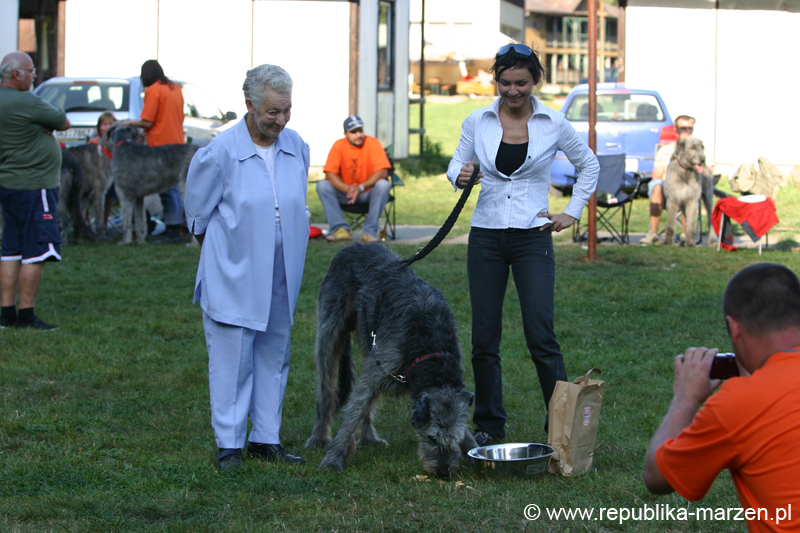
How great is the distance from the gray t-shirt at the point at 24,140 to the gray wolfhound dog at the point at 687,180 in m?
7.63

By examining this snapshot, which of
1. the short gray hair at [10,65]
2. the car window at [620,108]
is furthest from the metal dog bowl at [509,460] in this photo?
the car window at [620,108]

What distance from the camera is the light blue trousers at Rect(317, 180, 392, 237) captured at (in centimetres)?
1120

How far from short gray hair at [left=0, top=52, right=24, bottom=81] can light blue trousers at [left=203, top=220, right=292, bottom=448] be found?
153 inches

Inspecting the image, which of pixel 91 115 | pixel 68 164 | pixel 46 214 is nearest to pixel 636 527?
pixel 46 214

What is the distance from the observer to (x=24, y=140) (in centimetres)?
673

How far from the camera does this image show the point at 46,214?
22.4 ft

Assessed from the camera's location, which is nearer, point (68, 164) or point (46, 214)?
point (46, 214)

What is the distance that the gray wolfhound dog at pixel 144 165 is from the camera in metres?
10.8

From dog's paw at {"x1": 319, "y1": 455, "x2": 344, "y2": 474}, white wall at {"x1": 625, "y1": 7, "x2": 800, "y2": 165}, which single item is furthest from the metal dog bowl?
white wall at {"x1": 625, "y1": 7, "x2": 800, "y2": 165}

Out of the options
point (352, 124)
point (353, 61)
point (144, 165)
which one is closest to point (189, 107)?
point (144, 165)

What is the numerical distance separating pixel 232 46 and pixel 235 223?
1538 centimetres

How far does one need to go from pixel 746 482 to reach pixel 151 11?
718 inches

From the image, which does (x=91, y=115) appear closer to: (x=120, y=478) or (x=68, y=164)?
(x=68, y=164)

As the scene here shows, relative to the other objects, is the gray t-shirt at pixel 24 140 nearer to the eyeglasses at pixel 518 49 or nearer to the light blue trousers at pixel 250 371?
the light blue trousers at pixel 250 371
